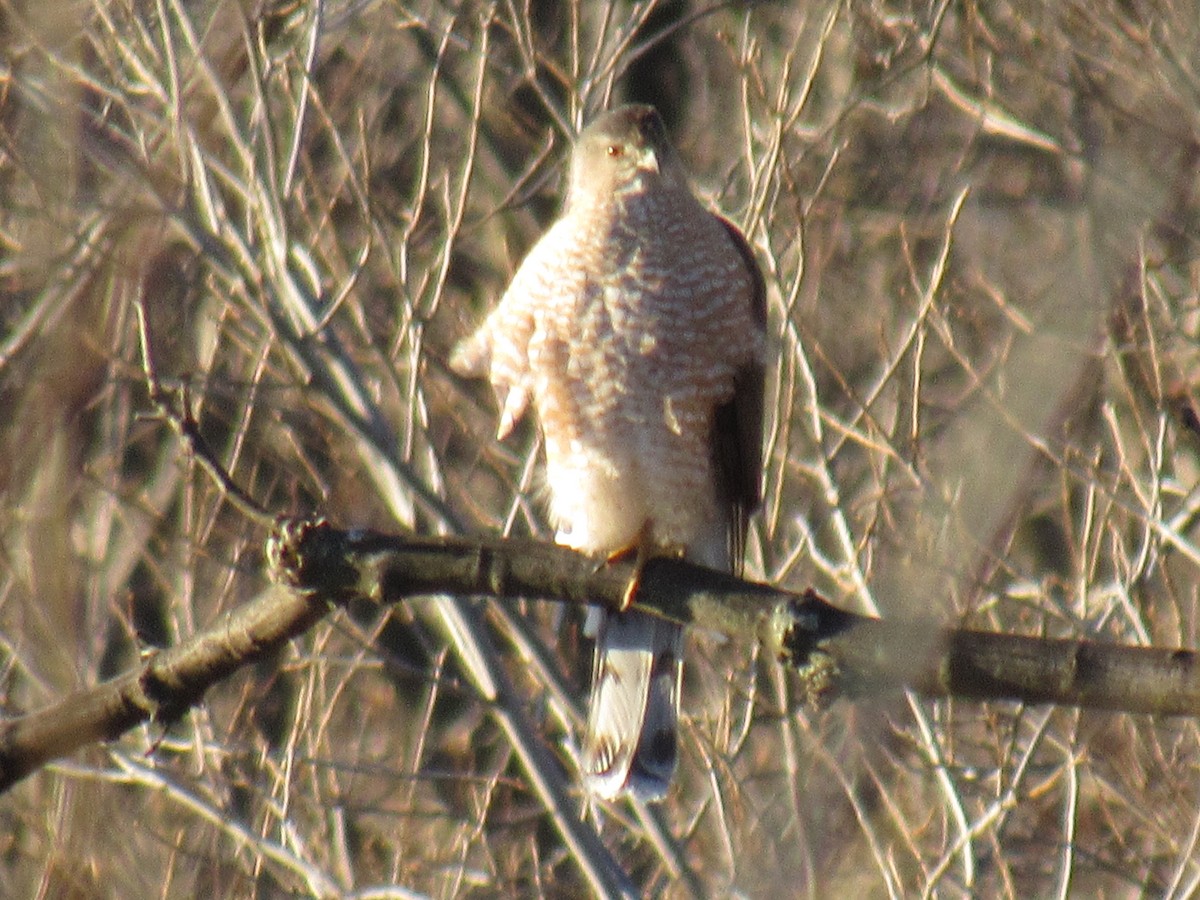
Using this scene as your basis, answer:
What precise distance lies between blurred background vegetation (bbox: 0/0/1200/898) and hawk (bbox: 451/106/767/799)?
256 mm

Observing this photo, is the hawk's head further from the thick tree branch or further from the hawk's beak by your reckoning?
the thick tree branch

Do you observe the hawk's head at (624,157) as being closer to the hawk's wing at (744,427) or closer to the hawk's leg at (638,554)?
the hawk's wing at (744,427)

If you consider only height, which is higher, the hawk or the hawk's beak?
the hawk's beak

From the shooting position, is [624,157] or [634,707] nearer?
[634,707]

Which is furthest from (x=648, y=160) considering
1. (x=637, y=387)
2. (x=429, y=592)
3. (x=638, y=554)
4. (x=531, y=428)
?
(x=531, y=428)

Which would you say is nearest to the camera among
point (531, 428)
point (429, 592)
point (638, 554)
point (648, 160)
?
point (429, 592)

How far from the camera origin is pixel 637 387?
4.12 m

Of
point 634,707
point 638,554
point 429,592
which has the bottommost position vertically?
point 634,707

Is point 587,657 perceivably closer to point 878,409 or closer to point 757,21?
point 878,409

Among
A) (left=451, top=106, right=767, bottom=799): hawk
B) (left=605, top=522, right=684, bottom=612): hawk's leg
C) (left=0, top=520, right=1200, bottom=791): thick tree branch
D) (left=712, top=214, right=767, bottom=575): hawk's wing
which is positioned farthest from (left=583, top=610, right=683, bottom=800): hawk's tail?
(left=0, top=520, right=1200, bottom=791): thick tree branch

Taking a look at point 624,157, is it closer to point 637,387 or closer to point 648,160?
point 648,160

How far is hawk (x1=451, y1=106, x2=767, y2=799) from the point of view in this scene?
4.14 meters

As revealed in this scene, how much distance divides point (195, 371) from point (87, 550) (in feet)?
6.07

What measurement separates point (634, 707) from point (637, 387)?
0.84 m
